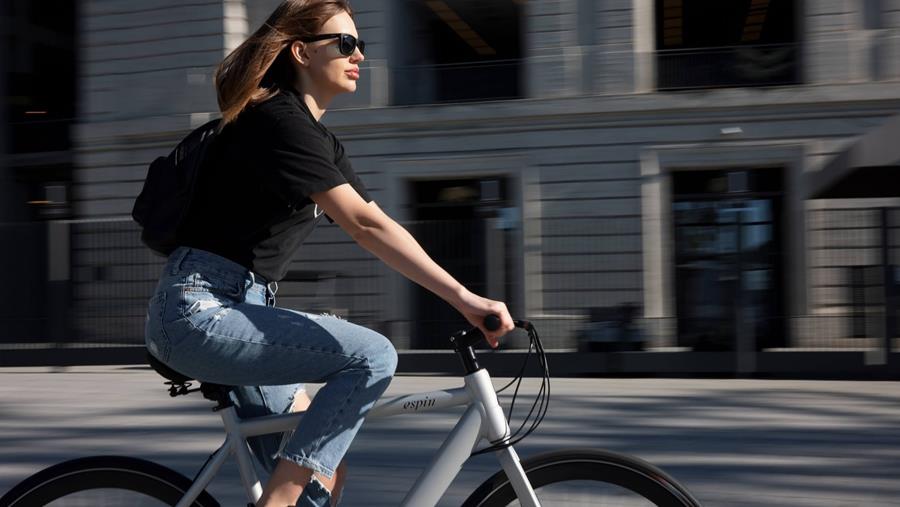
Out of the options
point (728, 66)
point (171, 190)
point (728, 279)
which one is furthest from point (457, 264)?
point (171, 190)

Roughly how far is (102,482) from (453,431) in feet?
2.75

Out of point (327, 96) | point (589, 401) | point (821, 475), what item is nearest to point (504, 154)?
point (589, 401)

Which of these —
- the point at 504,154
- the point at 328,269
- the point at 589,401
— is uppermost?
the point at 504,154

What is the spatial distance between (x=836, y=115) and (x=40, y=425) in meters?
13.5

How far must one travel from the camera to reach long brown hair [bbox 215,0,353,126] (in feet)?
7.64

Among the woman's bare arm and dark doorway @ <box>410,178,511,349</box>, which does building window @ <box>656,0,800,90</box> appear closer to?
dark doorway @ <box>410,178,511,349</box>

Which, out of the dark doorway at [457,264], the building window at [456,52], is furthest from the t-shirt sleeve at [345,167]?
the building window at [456,52]

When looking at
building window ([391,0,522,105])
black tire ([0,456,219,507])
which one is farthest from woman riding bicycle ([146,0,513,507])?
building window ([391,0,522,105])

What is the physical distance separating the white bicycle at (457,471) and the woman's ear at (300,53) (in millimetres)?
706

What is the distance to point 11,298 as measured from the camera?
15055mm

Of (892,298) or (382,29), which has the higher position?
(382,29)

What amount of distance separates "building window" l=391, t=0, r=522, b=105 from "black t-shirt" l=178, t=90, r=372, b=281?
53.8 ft

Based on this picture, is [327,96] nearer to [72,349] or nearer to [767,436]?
[767,436]

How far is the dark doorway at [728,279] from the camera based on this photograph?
1298 cm
